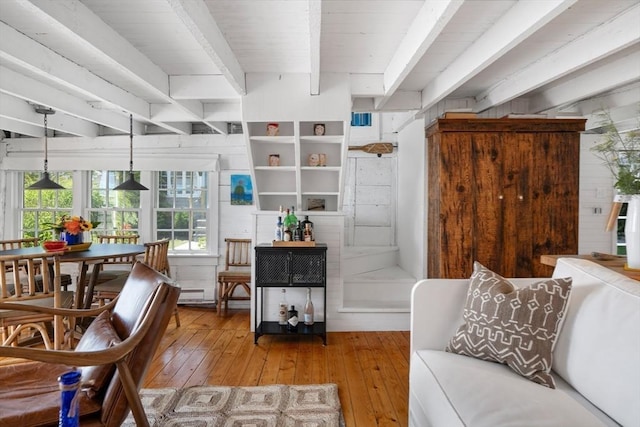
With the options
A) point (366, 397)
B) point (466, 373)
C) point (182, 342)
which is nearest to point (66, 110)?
point (182, 342)

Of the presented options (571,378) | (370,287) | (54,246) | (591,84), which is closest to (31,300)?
(54,246)

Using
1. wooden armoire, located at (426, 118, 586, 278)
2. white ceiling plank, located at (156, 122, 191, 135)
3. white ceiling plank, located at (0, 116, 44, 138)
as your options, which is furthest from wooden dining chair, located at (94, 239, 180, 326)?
wooden armoire, located at (426, 118, 586, 278)

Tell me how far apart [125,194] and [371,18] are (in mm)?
4241

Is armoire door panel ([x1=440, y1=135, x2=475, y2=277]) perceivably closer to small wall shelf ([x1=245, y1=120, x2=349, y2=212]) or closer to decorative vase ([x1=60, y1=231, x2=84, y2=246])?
small wall shelf ([x1=245, y1=120, x2=349, y2=212])

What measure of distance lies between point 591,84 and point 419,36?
6.21 ft

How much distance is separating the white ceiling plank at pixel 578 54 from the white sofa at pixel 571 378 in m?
1.34

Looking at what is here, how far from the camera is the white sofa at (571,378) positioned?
129cm

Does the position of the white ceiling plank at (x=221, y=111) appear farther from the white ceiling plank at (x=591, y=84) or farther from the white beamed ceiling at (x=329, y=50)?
the white ceiling plank at (x=591, y=84)

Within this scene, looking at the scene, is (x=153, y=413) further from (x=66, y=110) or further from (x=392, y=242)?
(x=392, y=242)

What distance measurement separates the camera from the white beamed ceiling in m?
2.02

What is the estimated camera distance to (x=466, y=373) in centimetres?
157

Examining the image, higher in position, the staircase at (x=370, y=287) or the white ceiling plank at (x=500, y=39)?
the white ceiling plank at (x=500, y=39)

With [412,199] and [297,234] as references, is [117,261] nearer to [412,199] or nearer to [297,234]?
[297,234]

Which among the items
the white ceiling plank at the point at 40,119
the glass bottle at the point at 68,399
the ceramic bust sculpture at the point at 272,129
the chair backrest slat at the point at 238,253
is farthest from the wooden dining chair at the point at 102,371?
the white ceiling plank at the point at 40,119
